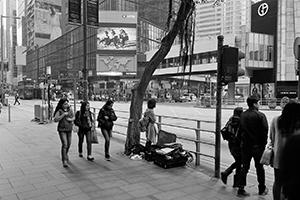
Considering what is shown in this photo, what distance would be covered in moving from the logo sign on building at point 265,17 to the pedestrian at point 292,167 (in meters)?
44.2

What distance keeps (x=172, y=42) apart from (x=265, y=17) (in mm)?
40514

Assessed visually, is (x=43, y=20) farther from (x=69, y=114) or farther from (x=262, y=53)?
(x=69, y=114)

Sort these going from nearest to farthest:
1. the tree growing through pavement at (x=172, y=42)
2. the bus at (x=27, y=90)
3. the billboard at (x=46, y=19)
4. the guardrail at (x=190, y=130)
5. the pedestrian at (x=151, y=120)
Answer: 1. the guardrail at (x=190, y=130)
2. the tree growing through pavement at (x=172, y=42)
3. the pedestrian at (x=151, y=120)
4. the billboard at (x=46, y=19)
5. the bus at (x=27, y=90)

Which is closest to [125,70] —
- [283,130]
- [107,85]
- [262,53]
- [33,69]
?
[107,85]

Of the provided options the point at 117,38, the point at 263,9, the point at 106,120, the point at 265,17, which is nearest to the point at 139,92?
the point at 106,120

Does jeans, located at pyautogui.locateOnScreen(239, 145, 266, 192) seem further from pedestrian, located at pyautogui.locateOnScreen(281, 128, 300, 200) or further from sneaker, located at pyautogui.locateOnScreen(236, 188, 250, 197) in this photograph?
pedestrian, located at pyautogui.locateOnScreen(281, 128, 300, 200)

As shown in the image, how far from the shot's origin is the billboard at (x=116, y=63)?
65.9 m

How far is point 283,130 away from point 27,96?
6343 cm

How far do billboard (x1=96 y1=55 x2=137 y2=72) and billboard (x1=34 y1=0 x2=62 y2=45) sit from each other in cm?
1933

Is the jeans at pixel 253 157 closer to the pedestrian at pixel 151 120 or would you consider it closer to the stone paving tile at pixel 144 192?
the stone paving tile at pixel 144 192

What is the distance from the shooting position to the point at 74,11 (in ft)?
30.0

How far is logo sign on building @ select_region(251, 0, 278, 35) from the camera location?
4097cm

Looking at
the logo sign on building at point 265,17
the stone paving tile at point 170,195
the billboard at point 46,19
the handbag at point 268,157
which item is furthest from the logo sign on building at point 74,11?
the logo sign on building at point 265,17

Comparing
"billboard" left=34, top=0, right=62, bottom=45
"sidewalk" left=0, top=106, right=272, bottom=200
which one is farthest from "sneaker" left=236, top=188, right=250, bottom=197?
"billboard" left=34, top=0, right=62, bottom=45
